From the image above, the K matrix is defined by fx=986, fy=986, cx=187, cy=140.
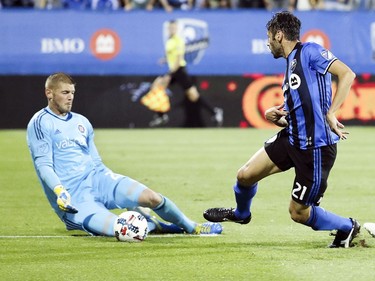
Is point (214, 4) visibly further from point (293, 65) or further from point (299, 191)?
point (299, 191)

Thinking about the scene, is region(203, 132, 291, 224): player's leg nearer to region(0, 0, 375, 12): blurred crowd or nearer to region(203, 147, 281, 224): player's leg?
region(203, 147, 281, 224): player's leg

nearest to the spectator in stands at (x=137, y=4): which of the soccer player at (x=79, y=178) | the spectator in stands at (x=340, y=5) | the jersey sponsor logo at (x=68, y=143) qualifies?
the spectator in stands at (x=340, y=5)

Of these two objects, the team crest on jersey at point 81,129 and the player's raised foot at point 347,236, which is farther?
the team crest on jersey at point 81,129

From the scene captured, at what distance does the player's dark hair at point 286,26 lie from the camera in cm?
773

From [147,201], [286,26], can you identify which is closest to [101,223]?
[147,201]

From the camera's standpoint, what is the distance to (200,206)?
1047 centimetres

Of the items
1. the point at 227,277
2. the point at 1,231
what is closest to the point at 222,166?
the point at 1,231

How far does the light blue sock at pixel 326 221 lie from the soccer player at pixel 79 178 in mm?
1123

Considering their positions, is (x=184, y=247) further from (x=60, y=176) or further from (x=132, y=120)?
(x=132, y=120)

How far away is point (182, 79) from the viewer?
21891mm

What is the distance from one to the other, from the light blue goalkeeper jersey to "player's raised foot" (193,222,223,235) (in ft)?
3.27

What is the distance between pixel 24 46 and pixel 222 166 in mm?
8705

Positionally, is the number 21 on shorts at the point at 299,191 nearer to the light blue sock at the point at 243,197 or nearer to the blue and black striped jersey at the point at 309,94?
the blue and black striped jersey at the point at 309,94

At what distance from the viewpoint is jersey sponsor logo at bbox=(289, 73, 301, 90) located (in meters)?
7.64
